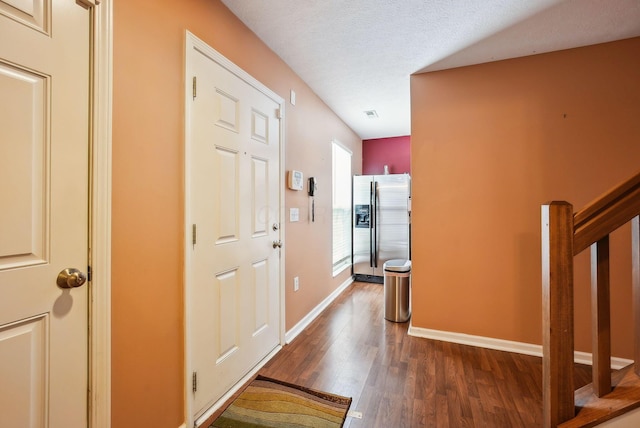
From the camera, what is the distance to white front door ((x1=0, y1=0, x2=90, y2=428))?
3.06 ft

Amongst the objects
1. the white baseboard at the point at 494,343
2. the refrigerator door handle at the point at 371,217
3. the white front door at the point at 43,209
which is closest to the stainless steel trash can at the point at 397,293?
the white baseboard at the point at 494,343

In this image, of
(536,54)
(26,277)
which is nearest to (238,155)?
(26,277)

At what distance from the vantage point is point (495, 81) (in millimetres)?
2590

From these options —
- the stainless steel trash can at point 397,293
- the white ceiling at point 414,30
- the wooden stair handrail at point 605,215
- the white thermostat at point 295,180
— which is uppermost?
the white ceiling at point 414,30

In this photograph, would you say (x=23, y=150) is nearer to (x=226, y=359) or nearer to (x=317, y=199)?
(x=226, y=359)

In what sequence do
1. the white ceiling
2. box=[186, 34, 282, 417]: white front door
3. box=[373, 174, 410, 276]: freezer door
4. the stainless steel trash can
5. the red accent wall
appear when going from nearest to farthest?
1. box=[186, 34, 282, 417]: white front door
2. the white ceiling
3. the stainless steel trash can
4. box=[373, 174, 410, 276]: freezer door
5. the red accent wall

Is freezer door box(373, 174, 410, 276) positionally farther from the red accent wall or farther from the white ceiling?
the white ceiling

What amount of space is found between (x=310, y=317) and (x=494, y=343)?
68.7 inches

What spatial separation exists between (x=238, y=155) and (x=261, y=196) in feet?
1.31

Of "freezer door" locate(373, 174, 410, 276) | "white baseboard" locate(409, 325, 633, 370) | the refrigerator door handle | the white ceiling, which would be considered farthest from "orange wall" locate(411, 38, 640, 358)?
the refrigerator door handle

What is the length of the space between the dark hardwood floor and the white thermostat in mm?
1436

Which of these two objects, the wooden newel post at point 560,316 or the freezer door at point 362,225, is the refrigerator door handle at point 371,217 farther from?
the wooden newel post at point 560,316

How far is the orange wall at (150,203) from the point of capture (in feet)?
4.13

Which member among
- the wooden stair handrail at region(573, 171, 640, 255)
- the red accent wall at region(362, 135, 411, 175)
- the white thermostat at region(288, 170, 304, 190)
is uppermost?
the red accent wall at region(362, 135, 411, 175)
